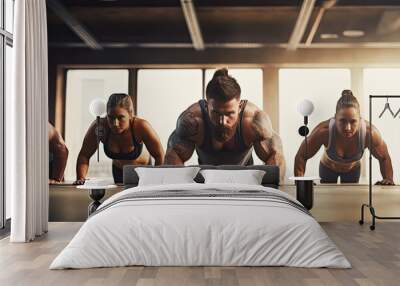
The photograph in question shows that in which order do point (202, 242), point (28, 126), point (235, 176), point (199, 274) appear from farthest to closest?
point (235, 176), point (28, 126), point (202, 242), point (199, 274)

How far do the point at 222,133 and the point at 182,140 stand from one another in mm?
548

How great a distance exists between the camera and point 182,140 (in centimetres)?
711

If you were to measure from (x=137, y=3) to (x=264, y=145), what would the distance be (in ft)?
8.31

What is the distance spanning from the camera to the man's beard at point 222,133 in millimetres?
7059

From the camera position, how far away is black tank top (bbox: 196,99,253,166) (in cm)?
702

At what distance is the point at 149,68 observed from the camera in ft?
23.6

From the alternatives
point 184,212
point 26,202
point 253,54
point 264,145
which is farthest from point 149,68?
point 184,212

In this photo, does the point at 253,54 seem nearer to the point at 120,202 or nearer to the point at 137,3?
the point at 137,3

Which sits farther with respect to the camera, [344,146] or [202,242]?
[344,146]

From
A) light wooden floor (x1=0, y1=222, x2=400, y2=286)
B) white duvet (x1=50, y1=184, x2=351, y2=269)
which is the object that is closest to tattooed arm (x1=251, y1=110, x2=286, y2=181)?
light wooden floor (x1=0, y1=222, x2=400, y2=286)

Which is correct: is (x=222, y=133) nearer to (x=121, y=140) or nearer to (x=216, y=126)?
(x=216, y=126)

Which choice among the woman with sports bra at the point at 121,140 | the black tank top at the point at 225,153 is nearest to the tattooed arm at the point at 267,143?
the black tank top at the point at 225,153

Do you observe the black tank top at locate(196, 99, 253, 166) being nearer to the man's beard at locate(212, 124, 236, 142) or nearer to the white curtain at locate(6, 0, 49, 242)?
the man's beard at locate(212, 124, 236, 142)

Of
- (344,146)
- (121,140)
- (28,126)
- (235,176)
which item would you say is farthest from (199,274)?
(344,146)
